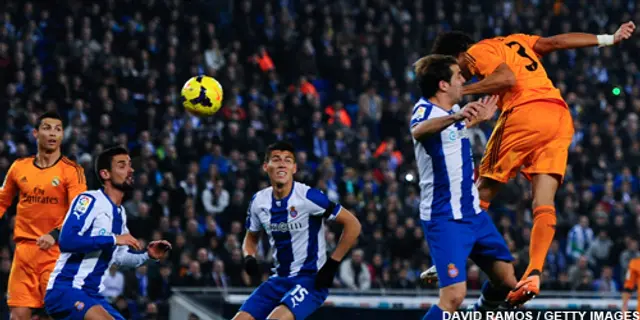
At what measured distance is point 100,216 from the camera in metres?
9.46

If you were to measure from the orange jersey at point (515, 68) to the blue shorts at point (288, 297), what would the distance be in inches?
87.6

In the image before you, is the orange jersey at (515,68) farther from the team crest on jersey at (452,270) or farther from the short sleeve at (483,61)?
the team crest on jersey at (452,270)

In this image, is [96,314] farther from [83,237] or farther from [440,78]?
[440,78]

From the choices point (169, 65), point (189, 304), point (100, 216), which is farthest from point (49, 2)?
point (100, 216)

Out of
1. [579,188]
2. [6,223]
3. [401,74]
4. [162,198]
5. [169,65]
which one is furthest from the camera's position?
[401,74]

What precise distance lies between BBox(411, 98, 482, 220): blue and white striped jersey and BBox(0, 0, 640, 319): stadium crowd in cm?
627

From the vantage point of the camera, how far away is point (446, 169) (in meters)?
8.82

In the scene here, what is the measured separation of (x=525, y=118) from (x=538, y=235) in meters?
0.98

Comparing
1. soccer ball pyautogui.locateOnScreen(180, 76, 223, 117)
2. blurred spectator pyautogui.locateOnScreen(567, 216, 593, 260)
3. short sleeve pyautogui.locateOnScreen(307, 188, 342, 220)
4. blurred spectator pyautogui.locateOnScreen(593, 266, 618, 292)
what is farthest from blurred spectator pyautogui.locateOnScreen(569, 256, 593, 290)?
short sleeve pyautogui.locateOnScreen(307, 188, 342, 220)

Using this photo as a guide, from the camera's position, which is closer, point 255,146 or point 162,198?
point 162,198

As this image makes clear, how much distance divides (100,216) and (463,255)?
2892mm

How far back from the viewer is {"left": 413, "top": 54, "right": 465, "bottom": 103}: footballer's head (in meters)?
8.86

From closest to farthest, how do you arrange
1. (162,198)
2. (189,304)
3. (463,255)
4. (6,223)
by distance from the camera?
(463,255), (189,304), (6,223), (162,198)

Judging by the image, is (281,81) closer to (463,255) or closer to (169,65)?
(169,65)
